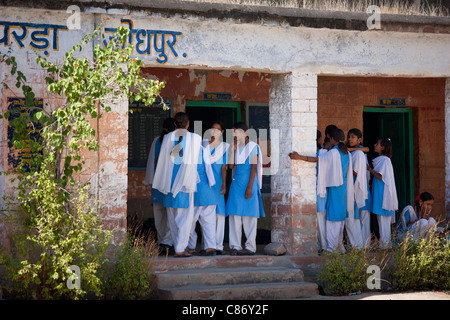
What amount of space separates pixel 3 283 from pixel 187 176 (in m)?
2.38

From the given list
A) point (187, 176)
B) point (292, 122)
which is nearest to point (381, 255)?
point (292, 122)

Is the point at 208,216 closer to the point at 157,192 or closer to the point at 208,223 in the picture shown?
the point at 208,223

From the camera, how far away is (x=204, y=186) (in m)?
8.63

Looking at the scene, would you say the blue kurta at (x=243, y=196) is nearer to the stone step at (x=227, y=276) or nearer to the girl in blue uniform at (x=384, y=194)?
the stone step at (x=227, y=276)

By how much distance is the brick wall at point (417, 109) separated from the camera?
11.5m

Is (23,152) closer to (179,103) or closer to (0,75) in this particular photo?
(0,75)

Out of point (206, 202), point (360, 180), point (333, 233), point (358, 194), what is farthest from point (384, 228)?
point (206, 202)

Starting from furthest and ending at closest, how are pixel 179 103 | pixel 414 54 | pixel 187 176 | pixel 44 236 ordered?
1. pixel 179 103
2. pixel 414 54
3. pixel 187 176
4. pixel 44 236

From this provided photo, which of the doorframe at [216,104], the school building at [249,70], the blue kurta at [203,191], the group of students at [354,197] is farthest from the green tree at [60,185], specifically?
the doorframe at [216,104]

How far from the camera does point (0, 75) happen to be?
740 cm

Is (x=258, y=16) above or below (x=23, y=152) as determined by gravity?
above

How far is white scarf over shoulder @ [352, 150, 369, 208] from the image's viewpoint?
9586mm

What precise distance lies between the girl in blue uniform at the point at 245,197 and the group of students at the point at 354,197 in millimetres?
776

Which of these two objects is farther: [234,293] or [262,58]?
[262,58]
